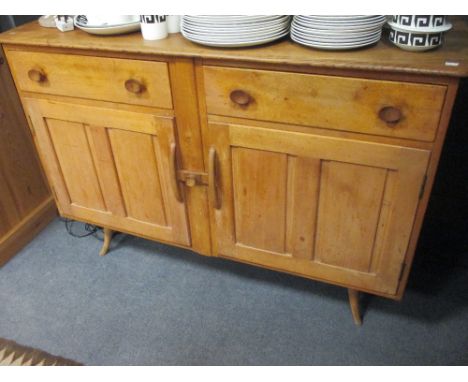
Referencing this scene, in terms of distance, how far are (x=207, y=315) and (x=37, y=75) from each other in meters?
0.86

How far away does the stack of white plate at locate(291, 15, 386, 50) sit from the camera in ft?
2.83

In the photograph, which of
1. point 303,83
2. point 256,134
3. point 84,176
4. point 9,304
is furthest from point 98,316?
point 303,83

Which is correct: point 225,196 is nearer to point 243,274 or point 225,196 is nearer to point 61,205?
point 243,274

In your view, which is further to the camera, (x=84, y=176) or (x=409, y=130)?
(x=84, y=176)

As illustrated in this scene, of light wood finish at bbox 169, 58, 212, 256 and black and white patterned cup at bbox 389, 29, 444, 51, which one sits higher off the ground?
black and white patterned cup at bbox 389, 29, 444, 51

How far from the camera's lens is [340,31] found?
2.85 feet

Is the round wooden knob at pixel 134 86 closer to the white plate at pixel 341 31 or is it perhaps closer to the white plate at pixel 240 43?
the white plate at pixel 240 43

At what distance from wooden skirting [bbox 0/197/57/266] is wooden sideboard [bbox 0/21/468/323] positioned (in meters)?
0.39

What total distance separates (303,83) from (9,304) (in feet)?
3.96

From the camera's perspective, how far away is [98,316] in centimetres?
138

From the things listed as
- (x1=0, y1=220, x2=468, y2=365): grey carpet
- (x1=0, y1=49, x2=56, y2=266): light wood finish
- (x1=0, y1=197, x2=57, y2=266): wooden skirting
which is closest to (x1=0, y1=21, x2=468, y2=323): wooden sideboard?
(x1=0, y1=220, x2=468, y2=365): grey carpet

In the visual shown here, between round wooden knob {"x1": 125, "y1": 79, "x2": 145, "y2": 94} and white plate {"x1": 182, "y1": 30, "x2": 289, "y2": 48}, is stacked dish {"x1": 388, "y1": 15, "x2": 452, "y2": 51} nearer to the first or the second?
white plate {"x1": 182, "y1": 30, "x2": 289, "y2": 48}

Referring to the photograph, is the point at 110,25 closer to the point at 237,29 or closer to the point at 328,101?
the point at 237,29

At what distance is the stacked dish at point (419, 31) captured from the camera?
2.74 ft
